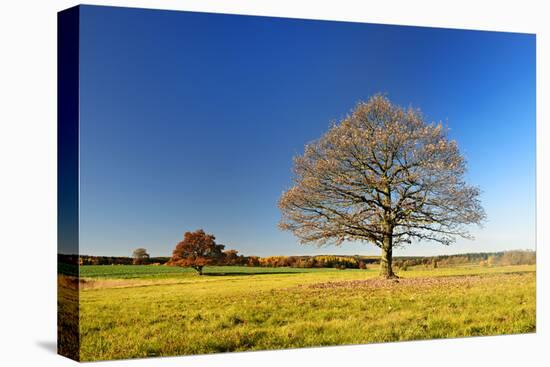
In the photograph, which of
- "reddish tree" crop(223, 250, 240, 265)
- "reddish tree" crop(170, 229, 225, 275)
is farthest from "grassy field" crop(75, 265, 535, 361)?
"reddish tree" crop(170, 229, 225, 275)

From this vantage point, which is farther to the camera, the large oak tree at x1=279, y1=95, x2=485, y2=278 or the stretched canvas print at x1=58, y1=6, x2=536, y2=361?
the large oak tree at x1=279, y1=95, x2=485, y2=278

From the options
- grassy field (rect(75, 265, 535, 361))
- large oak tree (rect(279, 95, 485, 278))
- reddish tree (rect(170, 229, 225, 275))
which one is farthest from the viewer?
large oak tree (rect(279, 95, 485, 278))

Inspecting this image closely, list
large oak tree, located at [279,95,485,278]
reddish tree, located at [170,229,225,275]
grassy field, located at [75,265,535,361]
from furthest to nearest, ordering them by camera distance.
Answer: large oak tree, located at [279,95,485,278]
reddish tree, located at [170,229,225,275]
grassy field, located at [75,265,535,361]

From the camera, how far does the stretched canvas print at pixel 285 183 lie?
14.1 metres

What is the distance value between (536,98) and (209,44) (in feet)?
20.9

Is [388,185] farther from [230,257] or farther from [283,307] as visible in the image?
[230,257]

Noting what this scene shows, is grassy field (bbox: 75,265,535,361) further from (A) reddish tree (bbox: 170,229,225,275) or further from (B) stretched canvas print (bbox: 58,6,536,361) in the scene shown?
(A) reddish tree (bbox: 170,229,225,275)

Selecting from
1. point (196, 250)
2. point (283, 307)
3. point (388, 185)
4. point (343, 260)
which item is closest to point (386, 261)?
point (343, 260)

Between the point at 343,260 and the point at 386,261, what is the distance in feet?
2.68

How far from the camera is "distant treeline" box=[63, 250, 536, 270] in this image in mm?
14242

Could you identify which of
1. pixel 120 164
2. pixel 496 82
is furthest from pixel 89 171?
pixel 496 82

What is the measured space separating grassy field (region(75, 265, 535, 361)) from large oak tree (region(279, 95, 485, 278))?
67cm

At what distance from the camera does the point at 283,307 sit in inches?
608

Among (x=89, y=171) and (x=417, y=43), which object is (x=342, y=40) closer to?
(x=417, y=43)
